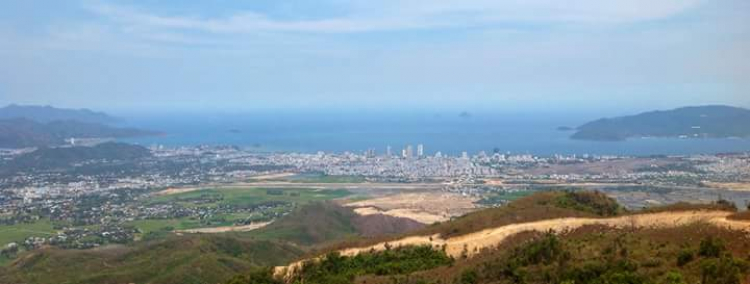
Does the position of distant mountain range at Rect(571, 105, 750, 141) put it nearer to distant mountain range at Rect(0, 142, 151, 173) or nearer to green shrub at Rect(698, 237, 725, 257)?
distant mountain range at Rect(0, 142, 151, 173)

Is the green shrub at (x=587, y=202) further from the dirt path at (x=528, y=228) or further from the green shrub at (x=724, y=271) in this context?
the green shrub at (x=724, y=271)

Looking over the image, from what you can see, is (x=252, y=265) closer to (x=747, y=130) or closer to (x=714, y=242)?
(x=714, y=242)

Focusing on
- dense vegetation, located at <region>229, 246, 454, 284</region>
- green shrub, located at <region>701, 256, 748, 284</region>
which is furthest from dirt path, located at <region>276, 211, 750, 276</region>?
green shrub, located at <region>701, 256, 748, 284</region>

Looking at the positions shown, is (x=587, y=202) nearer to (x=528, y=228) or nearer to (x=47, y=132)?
(x=528, y=228)

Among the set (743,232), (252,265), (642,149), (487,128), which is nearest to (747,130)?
(642,149)

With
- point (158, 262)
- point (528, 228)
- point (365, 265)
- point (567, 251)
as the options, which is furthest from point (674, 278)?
point (158, 262)

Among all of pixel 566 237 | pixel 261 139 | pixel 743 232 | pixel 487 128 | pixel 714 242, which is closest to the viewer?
pixel 714 242

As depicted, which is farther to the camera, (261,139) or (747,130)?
(261,139)
